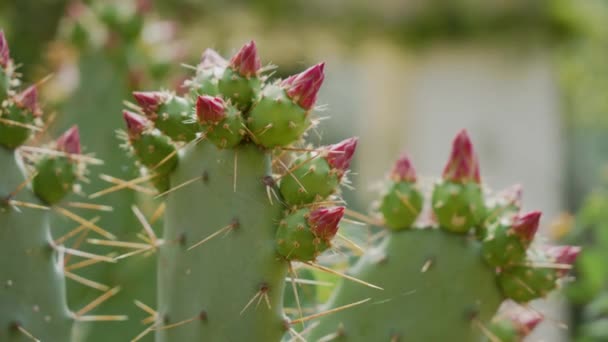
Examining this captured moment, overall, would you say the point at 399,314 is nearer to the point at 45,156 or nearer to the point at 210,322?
the point at 210,322

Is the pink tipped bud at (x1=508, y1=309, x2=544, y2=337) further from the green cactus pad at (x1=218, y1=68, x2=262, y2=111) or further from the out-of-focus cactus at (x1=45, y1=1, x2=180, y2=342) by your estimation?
the out-of-focus cactus at (x1=45, y1=1, x2=180, y2=342)

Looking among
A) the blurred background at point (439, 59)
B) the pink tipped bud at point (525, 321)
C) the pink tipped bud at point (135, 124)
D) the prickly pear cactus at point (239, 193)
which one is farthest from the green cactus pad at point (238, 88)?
the blurred background at point (439, 59)

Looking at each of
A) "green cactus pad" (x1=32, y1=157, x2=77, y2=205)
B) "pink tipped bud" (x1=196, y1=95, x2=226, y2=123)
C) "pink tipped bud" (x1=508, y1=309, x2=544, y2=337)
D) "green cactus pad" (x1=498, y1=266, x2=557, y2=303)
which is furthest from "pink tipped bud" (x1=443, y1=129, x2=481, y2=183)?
"green cactus pad" (x1=32, y1=157, x2=77, y2=205)

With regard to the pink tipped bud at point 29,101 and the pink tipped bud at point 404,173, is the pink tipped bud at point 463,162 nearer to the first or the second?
the pink tipped bud at point 404,173

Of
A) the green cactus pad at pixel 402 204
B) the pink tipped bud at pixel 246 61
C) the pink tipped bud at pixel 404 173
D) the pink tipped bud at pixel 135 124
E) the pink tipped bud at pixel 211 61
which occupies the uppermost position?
the pink tipped bud at pixel 246 61

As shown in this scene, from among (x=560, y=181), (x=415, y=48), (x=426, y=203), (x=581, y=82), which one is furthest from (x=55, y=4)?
(x=581, y=82)

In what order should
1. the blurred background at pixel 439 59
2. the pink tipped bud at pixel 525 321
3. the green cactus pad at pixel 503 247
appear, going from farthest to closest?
the blurred background at pixel 439 59 → the pink tipped bud at pixel 525 321 → the green cactus pad at pixel 503 247
